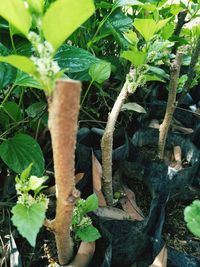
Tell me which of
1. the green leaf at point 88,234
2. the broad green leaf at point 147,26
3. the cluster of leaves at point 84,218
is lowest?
the green leaf at point 88,234

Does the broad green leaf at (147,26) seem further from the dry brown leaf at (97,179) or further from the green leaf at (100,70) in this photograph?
the dry brown leaf at (97,179)

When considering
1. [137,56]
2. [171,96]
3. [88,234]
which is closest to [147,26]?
[137,56]

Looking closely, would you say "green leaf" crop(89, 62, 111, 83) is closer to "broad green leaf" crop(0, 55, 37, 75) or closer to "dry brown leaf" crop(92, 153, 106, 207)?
"dry brown leaf" crop(92, 153, 106, 207)

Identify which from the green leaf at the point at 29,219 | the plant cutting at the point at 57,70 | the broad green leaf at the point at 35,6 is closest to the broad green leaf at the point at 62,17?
the plant cutting at the point at 57,70

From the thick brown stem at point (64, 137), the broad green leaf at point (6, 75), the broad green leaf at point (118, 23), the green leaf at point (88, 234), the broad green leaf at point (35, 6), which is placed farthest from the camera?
the broad green leaf at point (118, 23)

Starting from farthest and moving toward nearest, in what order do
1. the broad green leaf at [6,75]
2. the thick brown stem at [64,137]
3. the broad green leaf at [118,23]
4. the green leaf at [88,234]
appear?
the broad green leaf at [118,23] → the broad green leaf at [6,75] → the green leaf at [88,234] → the thick brown stem at [64,137]

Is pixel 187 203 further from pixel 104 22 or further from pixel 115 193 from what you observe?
pixel 104 22

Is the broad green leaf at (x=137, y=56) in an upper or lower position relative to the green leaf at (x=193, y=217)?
upper

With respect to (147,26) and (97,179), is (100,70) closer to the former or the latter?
(147,26)
